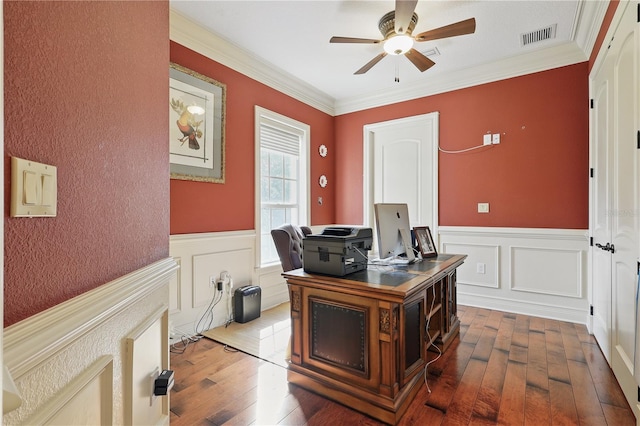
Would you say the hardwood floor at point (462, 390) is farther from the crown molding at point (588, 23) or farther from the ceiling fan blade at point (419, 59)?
the crown molding at point (588, 23)

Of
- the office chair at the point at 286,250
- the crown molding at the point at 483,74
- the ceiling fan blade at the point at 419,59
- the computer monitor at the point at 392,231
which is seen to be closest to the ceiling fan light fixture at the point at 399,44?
the ceiling fan blade at the point at 419,59

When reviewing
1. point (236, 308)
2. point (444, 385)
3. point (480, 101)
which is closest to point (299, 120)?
point (480, 101)

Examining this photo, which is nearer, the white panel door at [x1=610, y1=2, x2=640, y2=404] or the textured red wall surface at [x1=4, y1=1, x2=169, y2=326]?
the textured red wall surface at [x1=4, y1=1, x2=169, y2=326]

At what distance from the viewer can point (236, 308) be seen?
321cm

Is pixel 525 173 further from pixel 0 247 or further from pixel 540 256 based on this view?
pixel 0 247

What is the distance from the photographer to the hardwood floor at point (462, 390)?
5.73 feet

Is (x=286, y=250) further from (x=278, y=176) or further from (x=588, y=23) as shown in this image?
(x=588, y=23)

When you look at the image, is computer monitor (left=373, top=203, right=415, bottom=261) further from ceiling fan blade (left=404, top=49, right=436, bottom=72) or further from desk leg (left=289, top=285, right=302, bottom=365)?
ceiling fan blade (left=404, top=49, right=436, bottom=72)

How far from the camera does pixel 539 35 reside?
9.84 feet

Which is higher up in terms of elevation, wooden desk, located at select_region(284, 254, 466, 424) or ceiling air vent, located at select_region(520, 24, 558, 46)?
ceiling air vent, located at select_region(520, 24, 558, 46)

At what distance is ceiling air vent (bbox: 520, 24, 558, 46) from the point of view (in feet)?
9.52

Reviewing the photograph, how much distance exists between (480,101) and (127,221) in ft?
13.1

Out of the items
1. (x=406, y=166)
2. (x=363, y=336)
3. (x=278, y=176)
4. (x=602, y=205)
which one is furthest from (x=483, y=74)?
(x=363, y=336)

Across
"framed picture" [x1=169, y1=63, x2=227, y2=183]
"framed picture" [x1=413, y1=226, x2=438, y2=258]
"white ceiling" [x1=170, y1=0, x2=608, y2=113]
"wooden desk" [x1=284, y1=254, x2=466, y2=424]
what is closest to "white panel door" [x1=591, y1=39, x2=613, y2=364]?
"white ceiling" [x1=170, y1=0, x2=608, y2=113]
